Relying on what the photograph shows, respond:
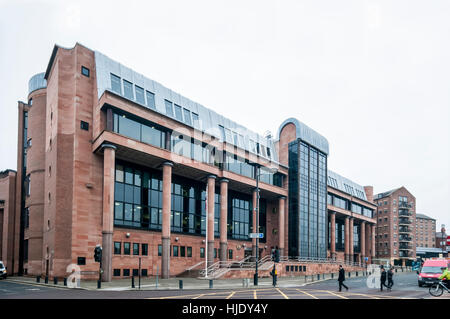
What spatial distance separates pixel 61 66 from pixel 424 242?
15263cm

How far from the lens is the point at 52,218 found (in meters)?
39.7

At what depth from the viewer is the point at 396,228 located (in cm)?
11681

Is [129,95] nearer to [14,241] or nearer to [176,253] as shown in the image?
[176,253]

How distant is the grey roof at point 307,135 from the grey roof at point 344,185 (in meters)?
10.3

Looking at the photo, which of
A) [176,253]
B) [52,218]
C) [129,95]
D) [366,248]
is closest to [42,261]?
[52,218]

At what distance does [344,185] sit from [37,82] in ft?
199

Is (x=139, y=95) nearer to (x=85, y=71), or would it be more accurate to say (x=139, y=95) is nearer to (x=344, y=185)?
(x=85, y=71)

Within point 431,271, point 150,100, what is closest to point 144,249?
point 150,100

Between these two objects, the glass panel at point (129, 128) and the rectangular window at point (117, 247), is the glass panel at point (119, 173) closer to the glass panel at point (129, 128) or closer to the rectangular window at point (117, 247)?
the glass panel at point (129, 128)

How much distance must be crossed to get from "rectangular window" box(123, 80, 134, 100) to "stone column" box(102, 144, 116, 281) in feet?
21.7

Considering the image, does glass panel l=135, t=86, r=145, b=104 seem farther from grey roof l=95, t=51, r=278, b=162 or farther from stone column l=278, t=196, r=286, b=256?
stone column l=278, t=196, r=286, b=256

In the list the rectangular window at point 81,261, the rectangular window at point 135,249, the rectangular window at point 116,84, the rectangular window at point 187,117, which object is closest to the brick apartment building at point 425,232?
the rectangular window at point 187,117

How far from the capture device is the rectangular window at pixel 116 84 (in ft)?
132

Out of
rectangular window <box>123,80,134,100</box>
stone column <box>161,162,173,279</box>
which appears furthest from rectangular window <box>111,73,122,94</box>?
stone column <box>161,162,173,279</box>
